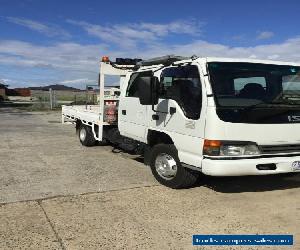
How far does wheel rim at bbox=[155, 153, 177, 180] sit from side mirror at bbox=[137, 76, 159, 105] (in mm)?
938

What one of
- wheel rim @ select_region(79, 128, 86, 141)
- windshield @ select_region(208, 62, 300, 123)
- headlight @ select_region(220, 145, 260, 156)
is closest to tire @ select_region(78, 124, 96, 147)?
wheel rim @ select_region(79, 128, 86, 141)

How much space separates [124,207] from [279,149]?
2362 millimetres

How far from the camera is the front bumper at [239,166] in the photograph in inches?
224

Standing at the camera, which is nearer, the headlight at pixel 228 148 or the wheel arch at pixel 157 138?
the headlight at pixel 228 148

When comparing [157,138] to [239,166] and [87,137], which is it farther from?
[87,137]

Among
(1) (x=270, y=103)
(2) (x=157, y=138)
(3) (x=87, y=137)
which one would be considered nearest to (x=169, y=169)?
(2) (x=157, y=138)

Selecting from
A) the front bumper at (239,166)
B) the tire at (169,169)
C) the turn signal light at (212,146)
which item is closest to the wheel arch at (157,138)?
the tire at (169,169)

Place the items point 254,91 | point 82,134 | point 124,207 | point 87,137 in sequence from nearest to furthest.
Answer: point 124,207
point 254,91
point 87,137
point 82,134

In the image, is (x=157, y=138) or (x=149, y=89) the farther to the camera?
(x=157, y=138)

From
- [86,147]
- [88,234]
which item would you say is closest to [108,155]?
[86,147]

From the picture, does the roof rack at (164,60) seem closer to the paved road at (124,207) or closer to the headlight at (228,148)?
the headlight at (228,148)

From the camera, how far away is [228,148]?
5.76 meters

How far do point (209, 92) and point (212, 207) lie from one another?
5.31ft

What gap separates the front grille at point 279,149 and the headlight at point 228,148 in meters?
0.16
